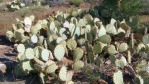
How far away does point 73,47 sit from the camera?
6688 mm

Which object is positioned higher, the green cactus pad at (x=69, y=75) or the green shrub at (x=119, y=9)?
the green shrub at (x=119, y=9)

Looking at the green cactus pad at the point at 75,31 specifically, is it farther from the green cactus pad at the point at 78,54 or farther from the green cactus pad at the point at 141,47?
the green cactus pad at the point at 141,47

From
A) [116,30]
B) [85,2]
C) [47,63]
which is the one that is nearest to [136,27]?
[116,30]

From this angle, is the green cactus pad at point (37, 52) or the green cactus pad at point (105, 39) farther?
the green cactus pad at point (105, 39)

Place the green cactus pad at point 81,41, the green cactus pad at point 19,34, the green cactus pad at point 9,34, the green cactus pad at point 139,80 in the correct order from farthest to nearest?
1. the green cactus pad at point 9,34
2. the green cactus pad at point 19,34
3. the green cactus pad at point 81,41
4. the green cactus pad at point 139,80


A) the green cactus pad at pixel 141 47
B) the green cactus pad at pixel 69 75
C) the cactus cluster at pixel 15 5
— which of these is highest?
the green cactus pad at pixel 141 47

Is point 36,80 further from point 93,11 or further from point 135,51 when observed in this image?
point 93,11

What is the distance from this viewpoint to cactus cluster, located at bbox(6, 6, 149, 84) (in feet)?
19.4

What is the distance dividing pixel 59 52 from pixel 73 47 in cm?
52

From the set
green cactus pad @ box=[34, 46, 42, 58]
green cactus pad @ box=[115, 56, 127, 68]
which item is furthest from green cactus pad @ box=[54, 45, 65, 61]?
green cactus pad @ box=[115, 56, 127, 68]

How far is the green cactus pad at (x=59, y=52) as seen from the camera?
621cm

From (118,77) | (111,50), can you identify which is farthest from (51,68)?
(111,50)

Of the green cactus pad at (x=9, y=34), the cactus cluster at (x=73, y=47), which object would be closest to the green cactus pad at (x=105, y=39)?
the cactus cluster at (x=73, y=47)

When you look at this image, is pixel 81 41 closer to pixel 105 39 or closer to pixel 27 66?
pixel 105 39
